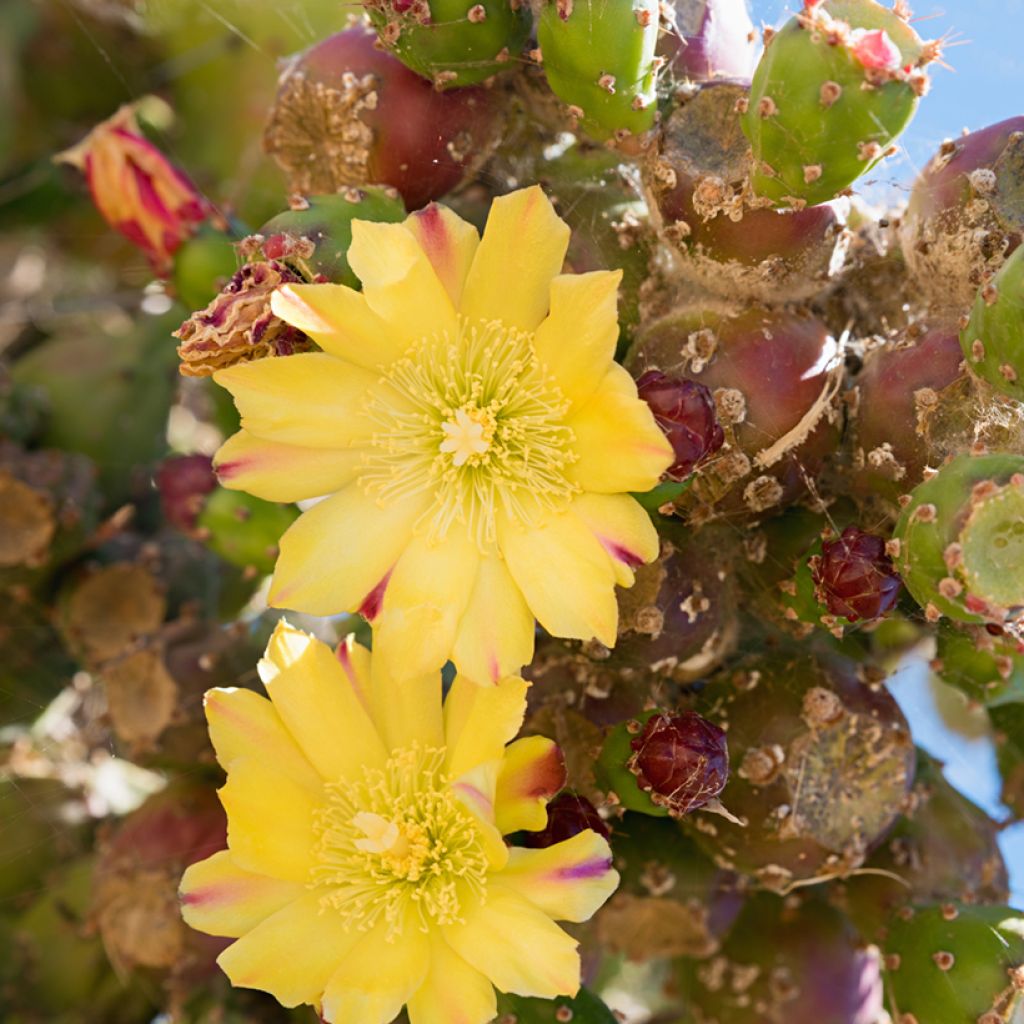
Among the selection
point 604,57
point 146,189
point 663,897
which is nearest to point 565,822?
point 663,897

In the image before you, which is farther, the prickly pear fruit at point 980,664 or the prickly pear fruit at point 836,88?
the prickly pear fruit at point 980,664

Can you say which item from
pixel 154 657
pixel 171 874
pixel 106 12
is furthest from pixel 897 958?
pixel 106 12

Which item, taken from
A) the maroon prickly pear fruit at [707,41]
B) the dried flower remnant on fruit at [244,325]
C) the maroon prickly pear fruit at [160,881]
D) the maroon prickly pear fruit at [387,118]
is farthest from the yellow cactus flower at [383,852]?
the maroon prickly pear fruit at [707,41]

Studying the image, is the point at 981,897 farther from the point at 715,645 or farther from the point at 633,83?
the point at 633,83

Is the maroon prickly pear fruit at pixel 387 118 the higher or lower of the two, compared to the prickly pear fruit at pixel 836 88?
lower

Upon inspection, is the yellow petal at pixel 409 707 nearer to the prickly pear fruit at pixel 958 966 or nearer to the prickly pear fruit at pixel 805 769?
the prickly pear fruit at pixel 805 769

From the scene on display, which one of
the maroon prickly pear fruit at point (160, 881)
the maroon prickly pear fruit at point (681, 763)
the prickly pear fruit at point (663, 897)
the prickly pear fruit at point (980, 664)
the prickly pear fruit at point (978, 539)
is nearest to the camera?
the prickly pear fruit at point (978, 539)
